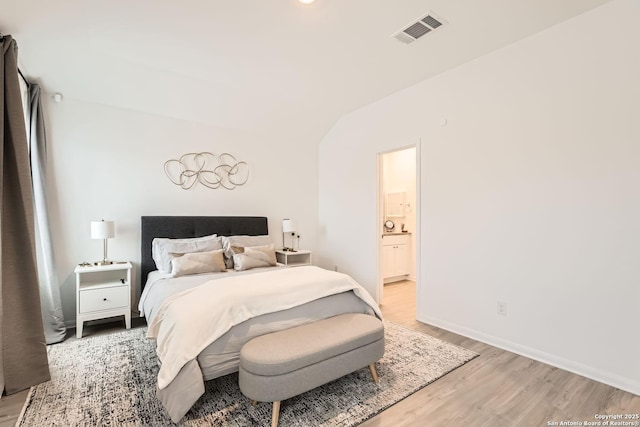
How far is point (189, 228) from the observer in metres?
3.78

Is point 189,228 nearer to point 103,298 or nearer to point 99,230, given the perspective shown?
point 99,230

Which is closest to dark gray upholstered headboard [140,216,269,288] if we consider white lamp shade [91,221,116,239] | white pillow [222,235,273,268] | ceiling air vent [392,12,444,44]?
white pillow [222,235,273,268]

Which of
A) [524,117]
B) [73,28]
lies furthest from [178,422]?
[524,117]

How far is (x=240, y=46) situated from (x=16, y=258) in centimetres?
240

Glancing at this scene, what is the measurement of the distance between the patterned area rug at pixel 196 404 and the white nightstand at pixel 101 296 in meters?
0.29

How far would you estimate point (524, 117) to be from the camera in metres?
2.72

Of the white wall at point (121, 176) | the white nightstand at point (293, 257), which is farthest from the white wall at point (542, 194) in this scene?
the white wall at point (121, 176)

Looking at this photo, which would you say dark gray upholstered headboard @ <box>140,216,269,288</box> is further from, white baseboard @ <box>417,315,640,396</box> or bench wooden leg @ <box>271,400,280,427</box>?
white baseboard @ <box>417,315,640,396</box>

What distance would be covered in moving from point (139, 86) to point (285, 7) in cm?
200

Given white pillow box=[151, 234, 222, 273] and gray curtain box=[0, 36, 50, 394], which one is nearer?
gray curtain box=[0, 36, 50, 394]

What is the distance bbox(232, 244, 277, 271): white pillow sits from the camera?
11.2 ft

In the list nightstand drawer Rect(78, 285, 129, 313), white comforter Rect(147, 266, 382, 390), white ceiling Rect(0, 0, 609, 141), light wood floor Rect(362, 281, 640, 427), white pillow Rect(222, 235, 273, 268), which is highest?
white ceiling Rect(0, 0, 609, 141)

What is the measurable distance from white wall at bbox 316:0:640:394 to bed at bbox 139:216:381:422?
128 centimetres

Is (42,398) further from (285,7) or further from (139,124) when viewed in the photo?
(285,7)
